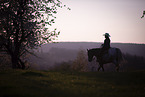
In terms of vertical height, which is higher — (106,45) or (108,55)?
(106,45)

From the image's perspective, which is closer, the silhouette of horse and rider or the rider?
the silhouette of horse and rider

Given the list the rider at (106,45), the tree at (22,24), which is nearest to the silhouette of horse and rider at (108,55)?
the rider at (106,45)

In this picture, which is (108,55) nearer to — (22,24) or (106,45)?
(106,45)

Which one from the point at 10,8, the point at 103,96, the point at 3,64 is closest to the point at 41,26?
the point at 10,8

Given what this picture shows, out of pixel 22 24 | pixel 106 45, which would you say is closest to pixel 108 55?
pixel 106 45

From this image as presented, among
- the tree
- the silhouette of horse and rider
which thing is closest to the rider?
the silhouette of horse and rider

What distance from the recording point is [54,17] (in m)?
23.7

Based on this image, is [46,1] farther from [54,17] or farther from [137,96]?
[137,96]

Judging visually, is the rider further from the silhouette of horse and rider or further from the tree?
the tree

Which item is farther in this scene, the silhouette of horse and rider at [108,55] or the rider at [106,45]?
the rider at [106,45]

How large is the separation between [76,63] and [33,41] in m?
39.6

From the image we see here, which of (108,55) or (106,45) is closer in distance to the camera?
(108,55)

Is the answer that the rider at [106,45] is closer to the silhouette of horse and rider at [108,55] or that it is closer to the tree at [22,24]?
the silhouette of horse and rider at [108,55]

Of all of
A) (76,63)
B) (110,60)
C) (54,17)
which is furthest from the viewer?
(76,63)
